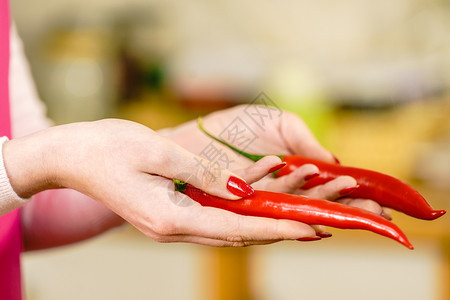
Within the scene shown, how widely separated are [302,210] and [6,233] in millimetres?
422

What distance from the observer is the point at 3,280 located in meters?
0.73

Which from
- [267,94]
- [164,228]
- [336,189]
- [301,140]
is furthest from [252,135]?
[267,94]

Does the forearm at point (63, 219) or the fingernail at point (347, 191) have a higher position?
the fingernail at point (347, 191)

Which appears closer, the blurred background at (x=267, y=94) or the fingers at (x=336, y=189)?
the fingers at (x=336, y=189)

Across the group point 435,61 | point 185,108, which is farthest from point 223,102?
point 435,61

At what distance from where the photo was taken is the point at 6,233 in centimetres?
75

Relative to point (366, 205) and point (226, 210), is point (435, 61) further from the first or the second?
point (226, 210)

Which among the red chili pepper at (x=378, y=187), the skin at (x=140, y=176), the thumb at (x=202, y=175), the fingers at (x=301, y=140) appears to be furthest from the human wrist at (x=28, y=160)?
the fingers at (x=301, y=140)

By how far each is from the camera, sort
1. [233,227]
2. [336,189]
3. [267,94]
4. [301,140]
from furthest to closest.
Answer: [267,94] → [301,140] → [336,189] → [233,227]

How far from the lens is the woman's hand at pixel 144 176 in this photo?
0.56 m

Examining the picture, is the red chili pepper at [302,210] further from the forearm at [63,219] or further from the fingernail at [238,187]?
the forearm at [63,219]

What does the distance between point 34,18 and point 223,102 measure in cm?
97

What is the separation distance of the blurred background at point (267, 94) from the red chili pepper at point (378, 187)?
0.81 m

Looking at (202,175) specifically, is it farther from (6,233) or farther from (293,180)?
(6,233)
